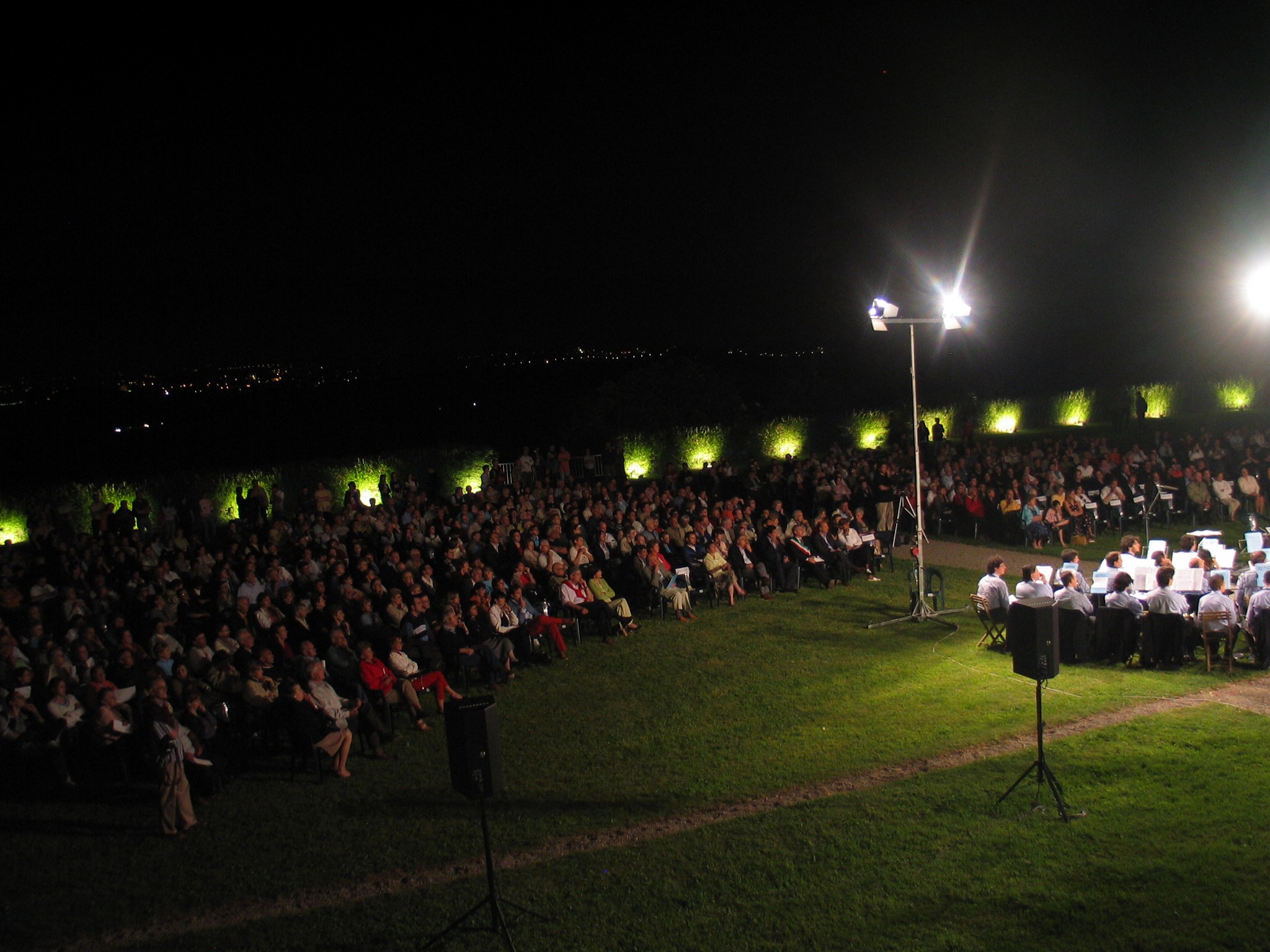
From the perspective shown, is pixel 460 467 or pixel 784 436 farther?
pixel 784 436

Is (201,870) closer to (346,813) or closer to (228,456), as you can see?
(346,813)

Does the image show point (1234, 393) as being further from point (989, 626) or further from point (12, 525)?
point (12, 525)

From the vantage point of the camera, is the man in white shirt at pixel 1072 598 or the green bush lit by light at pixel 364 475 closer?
the man in white shirt at pixel 1072 598

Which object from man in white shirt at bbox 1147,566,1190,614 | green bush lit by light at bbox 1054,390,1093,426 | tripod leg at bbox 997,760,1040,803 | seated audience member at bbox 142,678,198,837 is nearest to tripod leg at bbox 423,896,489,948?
seated audience member at bbox 142,678,198,837

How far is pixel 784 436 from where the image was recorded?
112 ft

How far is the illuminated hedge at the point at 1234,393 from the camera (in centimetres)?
3838

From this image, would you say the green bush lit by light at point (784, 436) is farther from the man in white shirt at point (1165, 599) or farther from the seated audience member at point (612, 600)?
the man in white shirt at point (1165, 599)

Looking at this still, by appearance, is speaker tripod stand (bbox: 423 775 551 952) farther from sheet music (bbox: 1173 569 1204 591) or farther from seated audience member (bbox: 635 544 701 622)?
sheet music (bbox: 1173 569 1204 591)

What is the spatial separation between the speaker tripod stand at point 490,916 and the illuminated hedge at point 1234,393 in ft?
128

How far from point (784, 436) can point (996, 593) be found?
2145cm

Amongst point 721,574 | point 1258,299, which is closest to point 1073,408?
point 1258,299

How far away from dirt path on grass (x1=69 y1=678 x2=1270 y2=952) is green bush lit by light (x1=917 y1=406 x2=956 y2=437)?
85.0ft

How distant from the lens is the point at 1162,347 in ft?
165

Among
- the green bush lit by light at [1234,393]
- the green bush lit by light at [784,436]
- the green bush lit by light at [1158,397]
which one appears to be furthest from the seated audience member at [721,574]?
the green bush lit by light at [1234,393]
